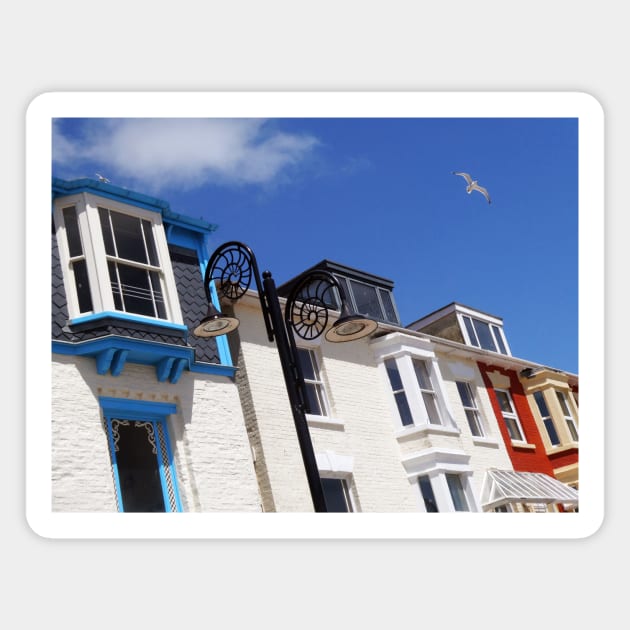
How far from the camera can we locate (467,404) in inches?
511

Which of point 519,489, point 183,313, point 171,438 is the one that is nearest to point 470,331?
point 519,489

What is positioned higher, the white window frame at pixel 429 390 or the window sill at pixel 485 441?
the white window frame at pixel 429 390

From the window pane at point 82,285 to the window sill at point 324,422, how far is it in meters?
2.91

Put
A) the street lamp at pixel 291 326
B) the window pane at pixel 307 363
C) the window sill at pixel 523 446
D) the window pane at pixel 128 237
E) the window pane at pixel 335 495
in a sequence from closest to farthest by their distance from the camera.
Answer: the street lamp at pixel 291 326
the window pane at pixel 128 237
the window pane at pixel 335 495
the window pane at pixel 307 363
the window sill at pixel 523 446

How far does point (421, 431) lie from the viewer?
1100 centimetres

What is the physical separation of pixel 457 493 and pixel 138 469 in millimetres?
4819

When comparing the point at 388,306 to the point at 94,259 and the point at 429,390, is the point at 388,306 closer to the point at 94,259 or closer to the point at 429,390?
the point at 429,390

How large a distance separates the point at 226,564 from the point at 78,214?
145 inches

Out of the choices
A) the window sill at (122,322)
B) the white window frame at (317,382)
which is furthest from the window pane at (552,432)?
the window sill at (122,322)

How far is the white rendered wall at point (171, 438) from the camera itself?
277 inches

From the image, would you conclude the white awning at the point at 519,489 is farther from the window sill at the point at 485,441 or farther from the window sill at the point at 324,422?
the window sill at the point at 324,422

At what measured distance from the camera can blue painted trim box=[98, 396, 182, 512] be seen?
7.65 metres
